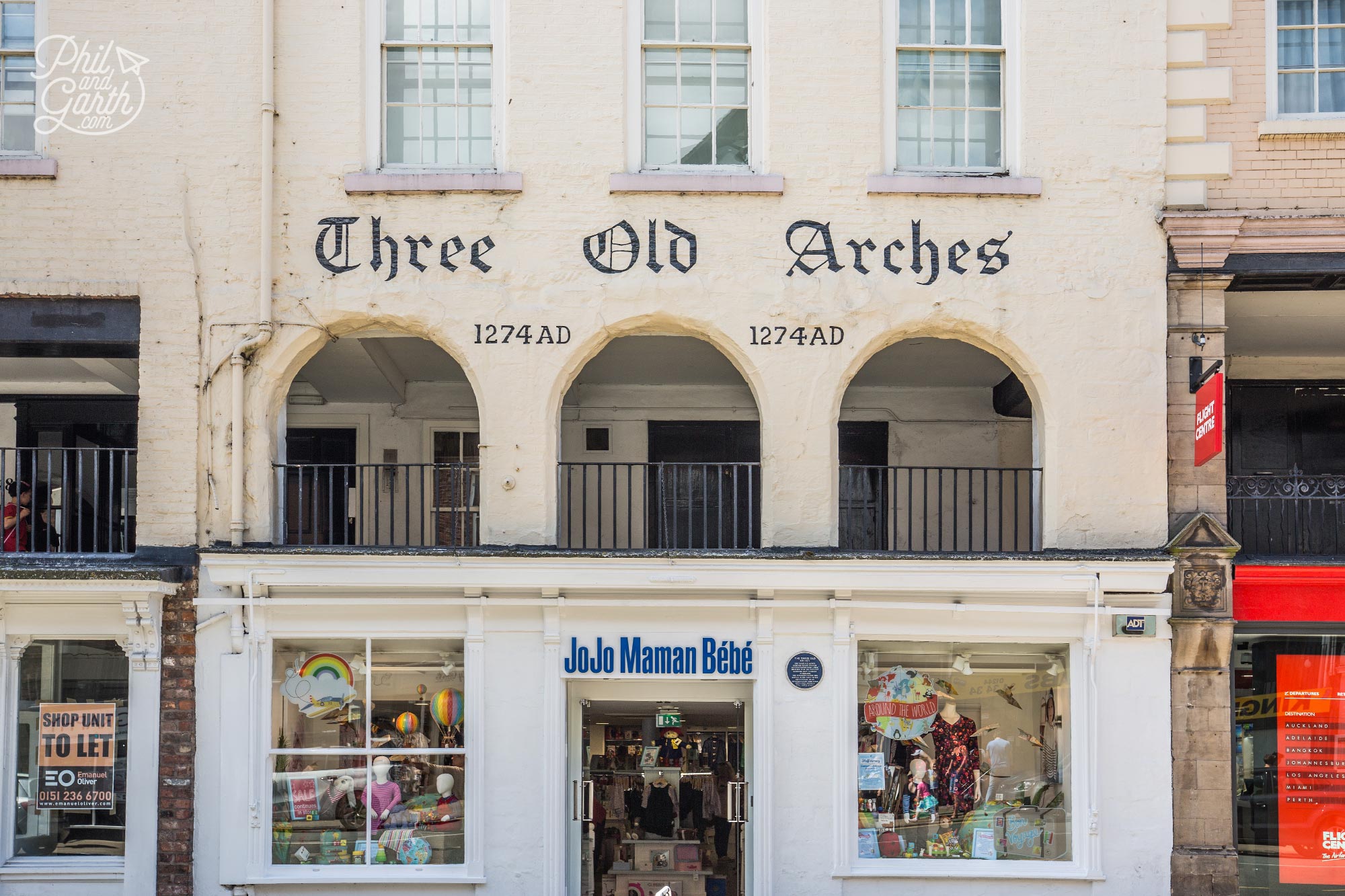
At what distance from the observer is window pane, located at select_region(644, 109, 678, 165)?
11.7 metres

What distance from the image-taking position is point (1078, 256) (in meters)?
11.4

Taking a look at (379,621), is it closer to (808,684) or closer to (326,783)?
(326,783)

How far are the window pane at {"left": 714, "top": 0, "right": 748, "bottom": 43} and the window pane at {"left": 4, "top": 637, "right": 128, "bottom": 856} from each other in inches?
305

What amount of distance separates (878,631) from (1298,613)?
367 centimetres

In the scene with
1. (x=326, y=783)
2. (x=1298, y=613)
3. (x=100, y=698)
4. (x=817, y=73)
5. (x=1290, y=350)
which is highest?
(x=817, y=73)

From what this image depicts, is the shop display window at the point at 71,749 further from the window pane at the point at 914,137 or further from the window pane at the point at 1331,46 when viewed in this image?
the window pane at the point at 1331,46

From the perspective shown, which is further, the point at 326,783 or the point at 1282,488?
the point at 1282,488

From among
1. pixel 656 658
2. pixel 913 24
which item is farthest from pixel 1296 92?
pixel 656 658

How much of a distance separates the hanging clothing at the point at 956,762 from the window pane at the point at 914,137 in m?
5.08

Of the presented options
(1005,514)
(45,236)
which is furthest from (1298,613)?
(45,236)

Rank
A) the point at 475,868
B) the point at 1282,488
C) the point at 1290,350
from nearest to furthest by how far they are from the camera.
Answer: the point at 475,868
the point at 1282,488
the point at 1290,350

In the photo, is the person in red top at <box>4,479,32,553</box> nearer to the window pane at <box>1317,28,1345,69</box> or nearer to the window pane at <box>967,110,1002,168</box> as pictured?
the window pane at <box>967,110,1002,168</box>

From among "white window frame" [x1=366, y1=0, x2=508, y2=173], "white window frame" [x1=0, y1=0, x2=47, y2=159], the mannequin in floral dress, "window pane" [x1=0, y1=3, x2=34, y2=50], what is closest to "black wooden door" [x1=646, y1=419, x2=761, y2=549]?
the mannequin in floral dress

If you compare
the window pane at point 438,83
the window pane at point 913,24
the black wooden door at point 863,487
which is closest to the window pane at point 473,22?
the window pane at point 438,83
